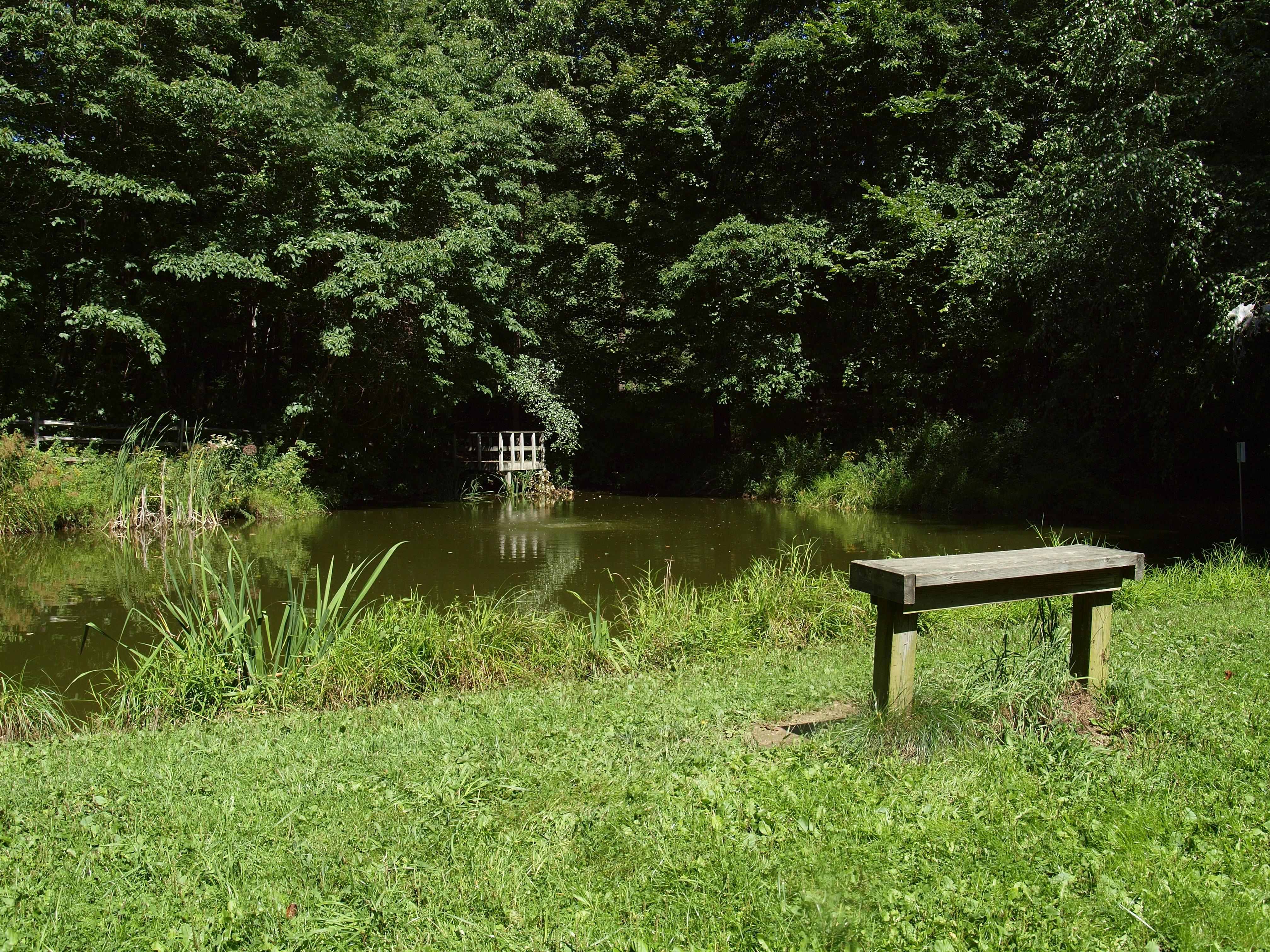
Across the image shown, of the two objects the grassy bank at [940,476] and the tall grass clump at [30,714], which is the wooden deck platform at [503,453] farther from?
the tall grass clump at [30,714]

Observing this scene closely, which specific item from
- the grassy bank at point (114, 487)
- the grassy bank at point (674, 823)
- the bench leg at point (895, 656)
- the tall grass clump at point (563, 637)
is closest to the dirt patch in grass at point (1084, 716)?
the grassy bank at point (674, 823)

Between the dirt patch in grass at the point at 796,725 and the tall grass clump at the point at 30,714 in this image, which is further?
the tall grass clump at the point at 30,714

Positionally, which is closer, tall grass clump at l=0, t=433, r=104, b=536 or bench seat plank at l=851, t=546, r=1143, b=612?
bench seat plank at l=851, t=546, r=1143, b=612

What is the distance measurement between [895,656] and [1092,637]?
1194mm

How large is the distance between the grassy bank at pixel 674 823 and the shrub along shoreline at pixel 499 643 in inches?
10.7

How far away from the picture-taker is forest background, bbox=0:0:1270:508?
11664 millimetres

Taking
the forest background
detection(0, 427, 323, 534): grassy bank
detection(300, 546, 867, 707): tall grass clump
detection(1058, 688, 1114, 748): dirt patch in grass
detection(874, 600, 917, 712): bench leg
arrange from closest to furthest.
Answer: detection(874, 600, 917, 712): bench leg → detection(1058, 688, 1114, 748): dirt patch in grass → detection(300, 546, 867, 707): tall grass clump → the forest background → detection(0, 427, 323, 534): grassy bank

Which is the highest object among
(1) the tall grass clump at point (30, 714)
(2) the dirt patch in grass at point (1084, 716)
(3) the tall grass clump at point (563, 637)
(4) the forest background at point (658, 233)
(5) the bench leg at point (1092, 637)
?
(4) the forest background at point (658, 233)

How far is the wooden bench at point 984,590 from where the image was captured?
3.66 m

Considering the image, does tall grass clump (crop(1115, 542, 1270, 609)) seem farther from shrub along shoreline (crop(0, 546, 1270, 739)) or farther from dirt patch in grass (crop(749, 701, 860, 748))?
dirt patch in grass (crop(749, 701, 860, 748))

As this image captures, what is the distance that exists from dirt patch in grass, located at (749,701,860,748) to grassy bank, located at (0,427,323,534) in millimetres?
12233

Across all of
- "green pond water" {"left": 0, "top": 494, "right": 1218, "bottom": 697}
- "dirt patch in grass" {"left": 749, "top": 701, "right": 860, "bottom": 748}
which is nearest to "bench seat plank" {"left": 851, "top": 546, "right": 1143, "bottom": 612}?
"dirt patch in grass" {"left": 749, "top": 701, "right": 860, "bottom": 748}

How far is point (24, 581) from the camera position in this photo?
9.91 meters

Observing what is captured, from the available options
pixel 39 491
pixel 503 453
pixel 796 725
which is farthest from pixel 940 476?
pixel 39 491
